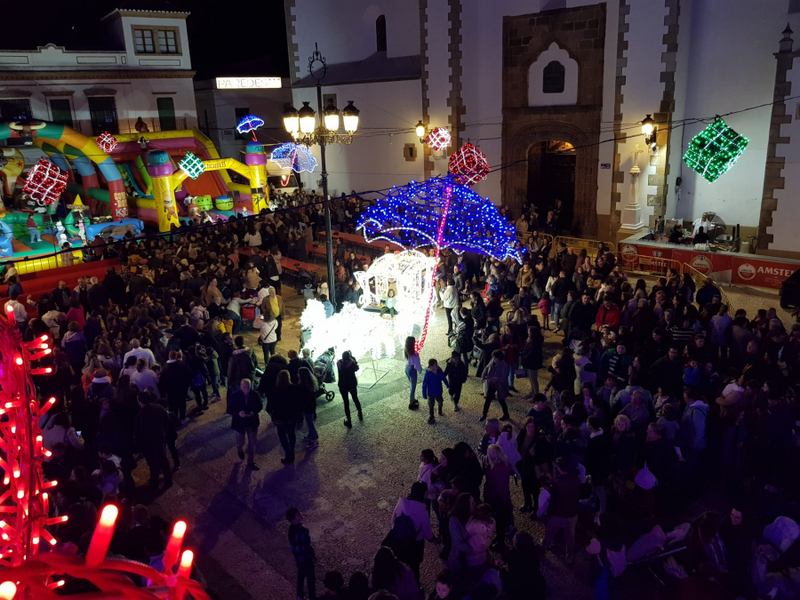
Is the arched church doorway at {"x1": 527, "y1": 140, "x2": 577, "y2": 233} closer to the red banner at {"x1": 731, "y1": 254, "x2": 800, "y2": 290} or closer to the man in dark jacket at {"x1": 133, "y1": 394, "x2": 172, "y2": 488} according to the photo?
the red banner at {"x1": 731, "y1": 254, "x2": 800, "y2": 290}

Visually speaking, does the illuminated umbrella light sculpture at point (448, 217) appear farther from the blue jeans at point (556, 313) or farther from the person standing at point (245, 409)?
the person standing at point (245, 409)

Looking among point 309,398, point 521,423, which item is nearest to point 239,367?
point 309,398

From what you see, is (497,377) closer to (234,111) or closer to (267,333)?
(267,333)

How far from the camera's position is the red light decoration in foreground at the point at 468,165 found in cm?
1956

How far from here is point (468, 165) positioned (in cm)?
1962

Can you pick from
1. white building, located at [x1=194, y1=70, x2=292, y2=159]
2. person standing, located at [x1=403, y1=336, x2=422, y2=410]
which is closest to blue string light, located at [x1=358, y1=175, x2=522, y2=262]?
person standing, located at [x1=403, y1=336, x2=422, y2=410]

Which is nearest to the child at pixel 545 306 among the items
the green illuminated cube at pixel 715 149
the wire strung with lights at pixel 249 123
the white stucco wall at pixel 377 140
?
the green illuminated cube at pixel 715 149

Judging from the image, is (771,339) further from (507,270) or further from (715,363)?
(507,270)

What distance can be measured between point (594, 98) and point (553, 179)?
3.25 m

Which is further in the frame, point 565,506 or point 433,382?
point 433,382

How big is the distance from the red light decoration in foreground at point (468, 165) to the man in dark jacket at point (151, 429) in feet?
44.6

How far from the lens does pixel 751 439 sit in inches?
271

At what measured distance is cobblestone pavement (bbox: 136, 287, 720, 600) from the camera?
6391 millimetres

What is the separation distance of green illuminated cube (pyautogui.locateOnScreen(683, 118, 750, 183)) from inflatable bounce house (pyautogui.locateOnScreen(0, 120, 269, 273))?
1526 cm
